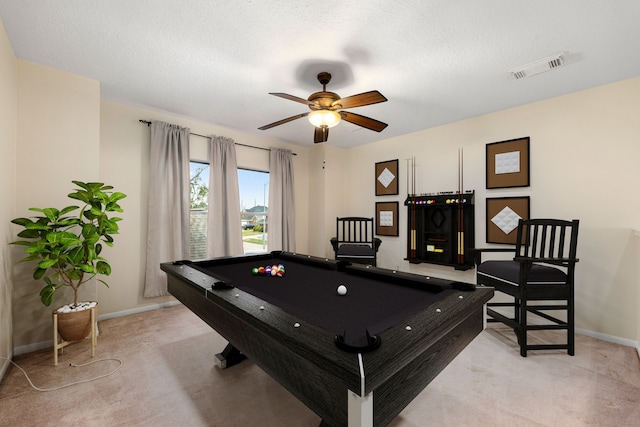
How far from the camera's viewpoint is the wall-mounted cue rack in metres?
3.80

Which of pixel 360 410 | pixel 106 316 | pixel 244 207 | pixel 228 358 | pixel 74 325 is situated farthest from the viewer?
pixel 244 207

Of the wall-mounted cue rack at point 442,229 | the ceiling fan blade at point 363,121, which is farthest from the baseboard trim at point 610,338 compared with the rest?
the ceiling fan blade at point 363,121

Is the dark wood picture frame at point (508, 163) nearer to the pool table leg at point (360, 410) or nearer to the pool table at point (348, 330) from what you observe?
the pool table at point (348, 330)

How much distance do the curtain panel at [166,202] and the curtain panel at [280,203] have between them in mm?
1391

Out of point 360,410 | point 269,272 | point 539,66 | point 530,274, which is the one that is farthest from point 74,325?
point 539,66

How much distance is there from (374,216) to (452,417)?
11.5 ft

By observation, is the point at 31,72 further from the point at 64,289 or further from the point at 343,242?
the point at 343,242

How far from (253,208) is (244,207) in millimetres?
173

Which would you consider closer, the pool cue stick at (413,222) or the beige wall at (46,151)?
the beige wall at (46,151)

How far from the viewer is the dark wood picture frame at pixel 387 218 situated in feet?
15.3

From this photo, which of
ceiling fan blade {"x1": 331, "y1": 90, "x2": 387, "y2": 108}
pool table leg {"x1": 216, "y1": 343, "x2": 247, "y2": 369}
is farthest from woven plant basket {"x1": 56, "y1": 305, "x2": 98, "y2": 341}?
ceiling fan blade {"x1": 331, "y1": 90, "x2": 387, "y2": 108}

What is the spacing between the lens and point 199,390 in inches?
76.5

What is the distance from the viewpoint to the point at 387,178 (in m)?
4.74

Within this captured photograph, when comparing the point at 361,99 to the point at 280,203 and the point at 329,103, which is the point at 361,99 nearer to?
the point at 329,103
